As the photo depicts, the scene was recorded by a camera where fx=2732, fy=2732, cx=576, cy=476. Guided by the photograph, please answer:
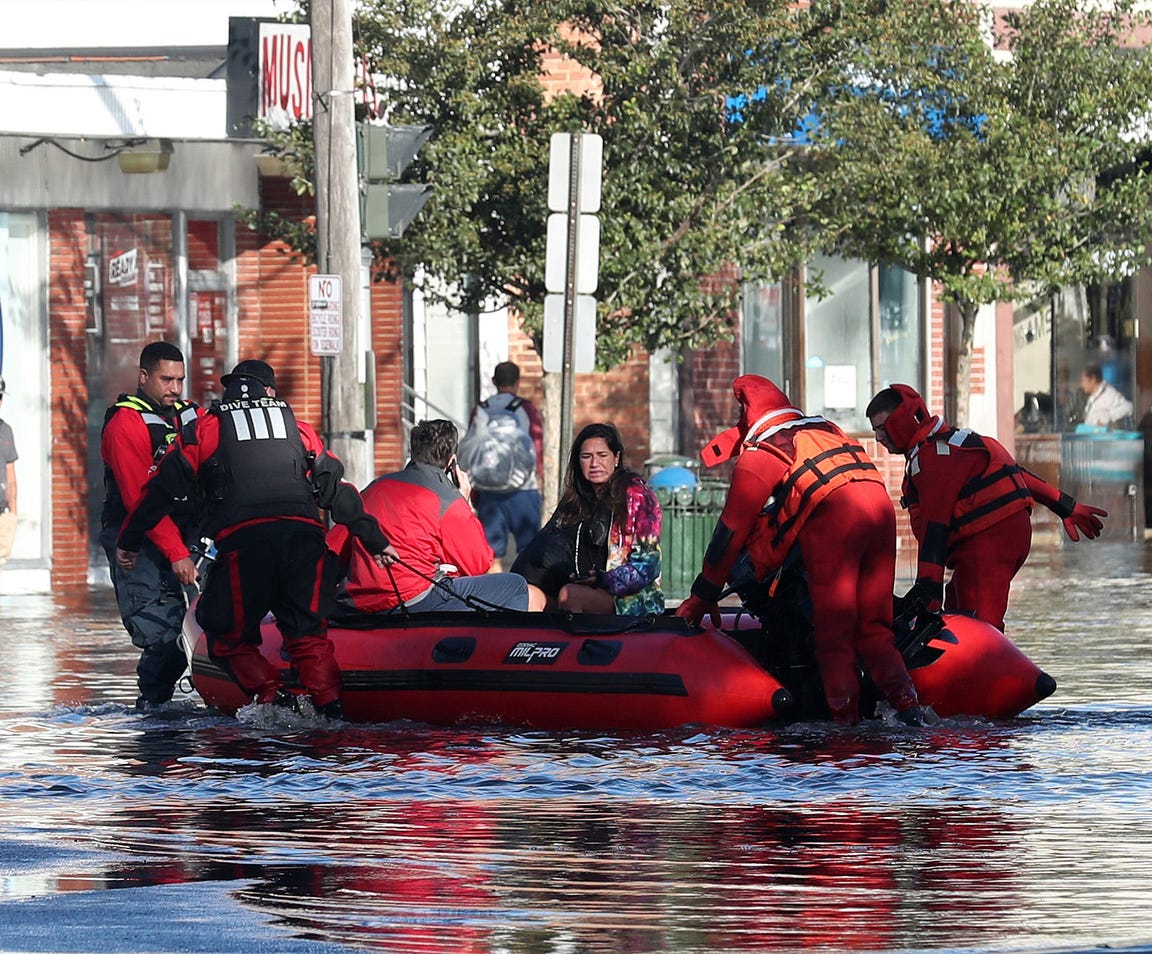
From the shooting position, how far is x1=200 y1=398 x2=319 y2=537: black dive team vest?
38.4 ft

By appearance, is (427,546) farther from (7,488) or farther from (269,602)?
(7,488)

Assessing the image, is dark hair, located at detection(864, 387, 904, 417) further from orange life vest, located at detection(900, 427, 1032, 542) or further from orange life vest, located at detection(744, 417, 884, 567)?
orange life vest, located at detection(744, 417, 884, 567)

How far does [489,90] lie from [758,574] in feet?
32.8

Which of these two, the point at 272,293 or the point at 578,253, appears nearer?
the point at 578,253

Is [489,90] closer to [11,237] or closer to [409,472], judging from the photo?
[11,237]

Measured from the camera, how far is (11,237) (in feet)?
74.2

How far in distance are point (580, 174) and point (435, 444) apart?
15.7 feet

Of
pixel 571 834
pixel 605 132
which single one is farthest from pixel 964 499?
pixel 605 132

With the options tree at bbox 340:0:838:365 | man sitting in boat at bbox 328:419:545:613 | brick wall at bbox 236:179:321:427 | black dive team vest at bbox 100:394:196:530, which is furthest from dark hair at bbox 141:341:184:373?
brick wall at bbox 236:179:321:427

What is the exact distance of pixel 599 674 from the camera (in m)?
11.7

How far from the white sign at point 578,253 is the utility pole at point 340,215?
1.63 meters

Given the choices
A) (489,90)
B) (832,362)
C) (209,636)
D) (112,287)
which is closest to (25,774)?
(209,636)

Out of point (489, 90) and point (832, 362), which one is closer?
point (489, 90)

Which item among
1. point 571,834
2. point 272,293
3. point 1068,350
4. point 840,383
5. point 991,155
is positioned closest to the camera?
point 571,834
